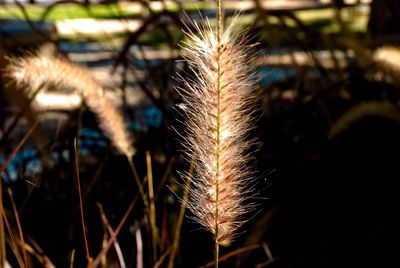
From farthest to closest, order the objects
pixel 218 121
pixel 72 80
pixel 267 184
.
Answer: pixel 267 184, pixel 72 80, pixel 218 121

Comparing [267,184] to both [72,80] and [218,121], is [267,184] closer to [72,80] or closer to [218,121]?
[72,80]

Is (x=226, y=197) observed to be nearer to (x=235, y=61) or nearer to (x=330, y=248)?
(x=235, y=61)

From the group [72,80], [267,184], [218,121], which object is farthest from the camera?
[267,184]

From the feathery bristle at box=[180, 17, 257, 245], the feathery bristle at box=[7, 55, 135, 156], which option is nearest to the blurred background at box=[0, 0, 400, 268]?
the feathery bristle at box=[7, 55, 135, 156]

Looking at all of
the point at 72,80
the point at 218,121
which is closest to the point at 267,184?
the point at 72,80

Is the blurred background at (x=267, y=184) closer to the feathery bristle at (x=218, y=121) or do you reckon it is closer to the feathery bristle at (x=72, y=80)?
the feathery bristle at (x=72, y=80)
